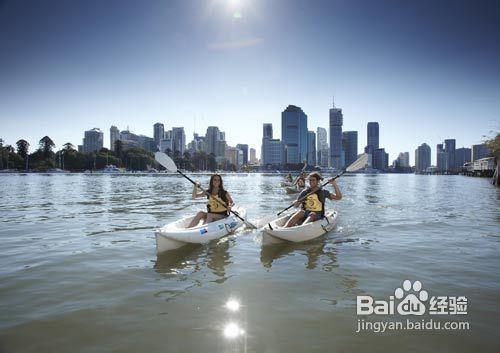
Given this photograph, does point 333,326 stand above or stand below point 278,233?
below

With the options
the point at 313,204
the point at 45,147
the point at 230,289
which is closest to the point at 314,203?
the point at 313,204

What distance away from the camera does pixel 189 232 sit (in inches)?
362

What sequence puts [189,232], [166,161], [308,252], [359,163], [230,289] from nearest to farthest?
[230,289], [189,232], [308,252], [166,161], [359,163]

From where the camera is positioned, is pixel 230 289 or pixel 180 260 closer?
pixel 230 289

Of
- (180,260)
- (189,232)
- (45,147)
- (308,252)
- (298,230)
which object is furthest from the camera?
(45,147)

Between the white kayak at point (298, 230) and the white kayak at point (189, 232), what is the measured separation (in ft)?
5.30

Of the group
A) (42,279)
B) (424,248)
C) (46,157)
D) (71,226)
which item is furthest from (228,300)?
(46,157)

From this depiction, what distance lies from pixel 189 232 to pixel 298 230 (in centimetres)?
325

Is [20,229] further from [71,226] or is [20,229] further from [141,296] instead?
[141,296]

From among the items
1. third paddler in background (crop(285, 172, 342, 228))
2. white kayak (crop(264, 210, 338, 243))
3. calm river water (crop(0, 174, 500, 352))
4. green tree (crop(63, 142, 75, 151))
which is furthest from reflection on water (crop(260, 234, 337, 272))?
green tree (crop(63, 142, 75, 151))

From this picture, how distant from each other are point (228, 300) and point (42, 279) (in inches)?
162

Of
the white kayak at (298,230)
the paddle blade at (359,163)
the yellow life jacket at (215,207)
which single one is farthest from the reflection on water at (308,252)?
the paddle blade at (359,163)

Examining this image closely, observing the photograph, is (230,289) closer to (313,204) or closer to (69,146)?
(313,204)

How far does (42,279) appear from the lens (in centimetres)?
691
